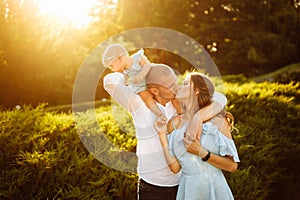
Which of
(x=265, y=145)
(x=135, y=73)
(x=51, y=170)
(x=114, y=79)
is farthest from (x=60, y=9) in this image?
(x=114, y=79)

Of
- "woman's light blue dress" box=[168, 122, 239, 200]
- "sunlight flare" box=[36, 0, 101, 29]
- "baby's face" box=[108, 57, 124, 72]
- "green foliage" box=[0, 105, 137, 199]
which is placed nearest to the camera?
"woman's light blue dress" box=[168, 122, 239, 200]

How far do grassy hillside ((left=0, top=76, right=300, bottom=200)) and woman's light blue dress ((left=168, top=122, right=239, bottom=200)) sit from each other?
129 centimetres

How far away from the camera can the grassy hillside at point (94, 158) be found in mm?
3828

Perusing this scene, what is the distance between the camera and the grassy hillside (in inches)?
151

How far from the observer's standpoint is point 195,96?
2.76 meters

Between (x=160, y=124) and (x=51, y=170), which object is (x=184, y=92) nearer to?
(x=160, y=124)

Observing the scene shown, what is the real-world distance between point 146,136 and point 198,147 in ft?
1.25

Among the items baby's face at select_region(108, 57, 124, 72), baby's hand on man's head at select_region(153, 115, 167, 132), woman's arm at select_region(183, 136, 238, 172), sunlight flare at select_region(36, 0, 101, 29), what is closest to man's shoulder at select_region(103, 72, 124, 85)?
baby's face at select_region(108, 57, 124, 72)

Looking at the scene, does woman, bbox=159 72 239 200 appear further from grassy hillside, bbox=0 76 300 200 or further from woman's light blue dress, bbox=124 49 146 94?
grassy hillside, bbox=0 76 300 200

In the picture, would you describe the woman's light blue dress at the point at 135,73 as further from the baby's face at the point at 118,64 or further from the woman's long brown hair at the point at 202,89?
the woman's long brown hair at the point at 202,89

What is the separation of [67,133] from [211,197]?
8.00 feet

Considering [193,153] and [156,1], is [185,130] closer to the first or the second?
[193,153]

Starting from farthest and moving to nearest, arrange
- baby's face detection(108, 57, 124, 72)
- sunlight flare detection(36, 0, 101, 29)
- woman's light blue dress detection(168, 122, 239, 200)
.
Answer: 1. sunlight flare detection(36, 0, 101, 29)
2. baby's face detection(108, 57, 124, 72)
3. woman's light blue dress detection(168, 122, 239, 200)

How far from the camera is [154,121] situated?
2.75m
